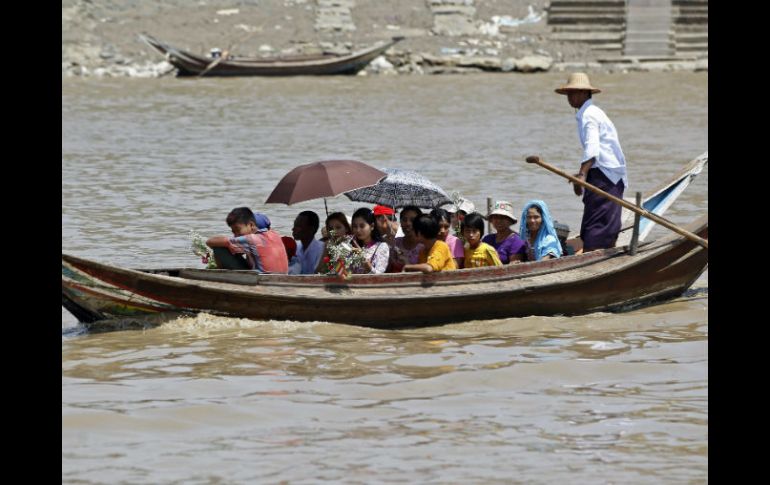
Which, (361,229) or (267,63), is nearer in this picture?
(361,229)

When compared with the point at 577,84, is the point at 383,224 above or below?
below

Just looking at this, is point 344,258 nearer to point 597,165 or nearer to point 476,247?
point 476,247

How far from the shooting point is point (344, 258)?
23.9ft

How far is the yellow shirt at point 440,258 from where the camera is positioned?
7.47m

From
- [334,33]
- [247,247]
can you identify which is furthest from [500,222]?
[334,33]

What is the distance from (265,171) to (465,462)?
10.3 m

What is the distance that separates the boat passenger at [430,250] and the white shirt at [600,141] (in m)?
1.05

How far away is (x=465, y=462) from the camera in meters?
5.22

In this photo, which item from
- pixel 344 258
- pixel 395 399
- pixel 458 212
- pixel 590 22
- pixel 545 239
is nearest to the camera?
pixel 395 399

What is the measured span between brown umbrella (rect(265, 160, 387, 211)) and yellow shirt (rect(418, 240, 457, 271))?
1.68 ft

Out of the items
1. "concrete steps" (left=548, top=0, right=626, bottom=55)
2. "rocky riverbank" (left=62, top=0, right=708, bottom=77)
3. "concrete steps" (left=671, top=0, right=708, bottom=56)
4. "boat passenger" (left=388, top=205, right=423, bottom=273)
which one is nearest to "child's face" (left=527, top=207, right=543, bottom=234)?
"boat passenger" (left=388, top=205, right=423, bottom=273)

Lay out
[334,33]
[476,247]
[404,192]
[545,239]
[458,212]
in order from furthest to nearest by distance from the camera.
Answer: [334,33] < [458,212] < [404,192] < [545,239] < [476,247]

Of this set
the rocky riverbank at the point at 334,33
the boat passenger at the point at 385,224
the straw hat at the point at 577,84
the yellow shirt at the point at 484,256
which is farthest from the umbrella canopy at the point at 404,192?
the rocky riverbank at the point at 334,33

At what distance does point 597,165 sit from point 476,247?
0.92 metres
